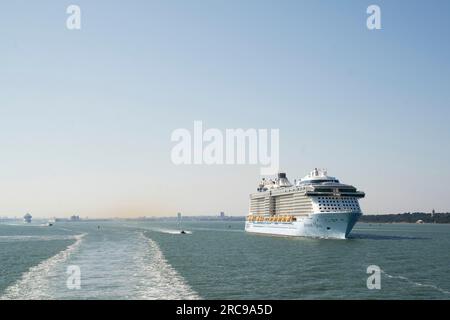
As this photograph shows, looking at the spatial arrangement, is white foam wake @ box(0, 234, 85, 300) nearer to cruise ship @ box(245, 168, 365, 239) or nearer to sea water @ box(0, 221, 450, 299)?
sea water @ box(0, 221, 450, 299)

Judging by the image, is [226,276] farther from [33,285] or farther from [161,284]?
[33,285]

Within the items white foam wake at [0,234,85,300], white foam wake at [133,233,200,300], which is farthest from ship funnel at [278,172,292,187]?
white foam wake at [0,234,85,300]

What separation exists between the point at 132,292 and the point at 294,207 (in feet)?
275

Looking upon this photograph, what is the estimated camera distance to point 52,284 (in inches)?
1547

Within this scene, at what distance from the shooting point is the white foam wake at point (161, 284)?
3500 centimetres

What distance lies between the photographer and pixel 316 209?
101562 mm

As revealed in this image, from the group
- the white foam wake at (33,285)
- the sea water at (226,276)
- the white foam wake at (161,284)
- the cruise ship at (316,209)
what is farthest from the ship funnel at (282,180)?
the white foam wake at (33,285)

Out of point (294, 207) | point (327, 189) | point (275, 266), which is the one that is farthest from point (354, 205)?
point (275, 266)

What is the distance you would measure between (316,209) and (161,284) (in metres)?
67.7

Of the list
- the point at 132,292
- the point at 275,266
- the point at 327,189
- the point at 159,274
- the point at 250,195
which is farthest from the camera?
the point at 250,195

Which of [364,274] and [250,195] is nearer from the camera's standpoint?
[364,274]
